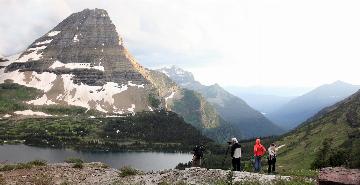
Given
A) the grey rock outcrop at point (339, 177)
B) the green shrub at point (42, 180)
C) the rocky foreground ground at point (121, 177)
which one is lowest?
the green shrub at point (42, 180)

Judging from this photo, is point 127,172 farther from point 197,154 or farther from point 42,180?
point 42,180

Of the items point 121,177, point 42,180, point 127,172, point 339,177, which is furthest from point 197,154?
point 339,177

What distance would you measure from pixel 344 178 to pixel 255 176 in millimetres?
12827

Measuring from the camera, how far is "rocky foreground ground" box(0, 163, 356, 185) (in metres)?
37.6

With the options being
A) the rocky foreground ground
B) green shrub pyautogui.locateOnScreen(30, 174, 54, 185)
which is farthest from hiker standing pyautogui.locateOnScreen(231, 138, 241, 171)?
green shrub pyautogui.locateOnScreen(30, 174, 54, 185)

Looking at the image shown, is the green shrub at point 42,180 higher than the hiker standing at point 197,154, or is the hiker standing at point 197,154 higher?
the hiker standing at point 197,154

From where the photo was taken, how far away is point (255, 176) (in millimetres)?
39031

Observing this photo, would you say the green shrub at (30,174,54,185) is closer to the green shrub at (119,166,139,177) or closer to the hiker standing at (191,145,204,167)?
the green shrub at (119,166,139,177)

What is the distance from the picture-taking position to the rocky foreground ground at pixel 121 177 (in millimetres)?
37625

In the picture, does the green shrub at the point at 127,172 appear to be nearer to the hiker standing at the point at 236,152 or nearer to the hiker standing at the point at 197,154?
the hiker standing at the point at 197,154

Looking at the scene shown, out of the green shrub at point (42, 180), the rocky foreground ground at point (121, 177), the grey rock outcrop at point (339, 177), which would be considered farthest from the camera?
the green shrub at point (42, 180)

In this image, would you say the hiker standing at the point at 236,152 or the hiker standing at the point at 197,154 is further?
the hiker standing at the point at 197,154

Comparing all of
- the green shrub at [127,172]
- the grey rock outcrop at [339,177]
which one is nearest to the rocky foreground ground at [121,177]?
the green shrub at [127,172]

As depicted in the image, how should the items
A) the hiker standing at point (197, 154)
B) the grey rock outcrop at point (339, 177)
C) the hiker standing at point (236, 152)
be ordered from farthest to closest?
the hiker standing at point (197, 154) < the hiker standing at point (236, 152) < the grey rock outcrop at point (339, 177)
